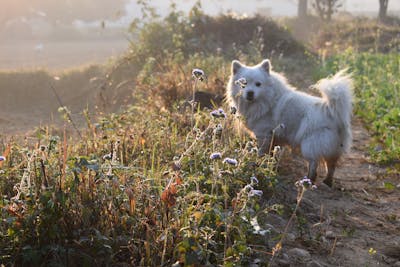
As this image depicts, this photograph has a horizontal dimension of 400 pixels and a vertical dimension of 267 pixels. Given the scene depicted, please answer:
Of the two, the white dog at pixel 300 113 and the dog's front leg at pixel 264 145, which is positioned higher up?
the white dog at pixel 300 113

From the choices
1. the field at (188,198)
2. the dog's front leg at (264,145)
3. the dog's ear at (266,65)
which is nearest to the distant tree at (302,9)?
the field at (188,198)

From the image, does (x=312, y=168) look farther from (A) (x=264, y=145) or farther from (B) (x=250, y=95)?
(B) (x=250, y=95)

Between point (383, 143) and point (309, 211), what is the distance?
2.82 meters

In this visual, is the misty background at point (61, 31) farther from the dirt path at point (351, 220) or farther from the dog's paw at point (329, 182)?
the dog's paw at point (329, 182)

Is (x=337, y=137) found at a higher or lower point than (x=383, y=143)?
higher

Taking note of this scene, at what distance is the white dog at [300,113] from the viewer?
15.3ft

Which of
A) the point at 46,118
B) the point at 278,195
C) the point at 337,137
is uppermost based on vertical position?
the point at 337,137

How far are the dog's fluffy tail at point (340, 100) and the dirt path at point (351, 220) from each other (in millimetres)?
606

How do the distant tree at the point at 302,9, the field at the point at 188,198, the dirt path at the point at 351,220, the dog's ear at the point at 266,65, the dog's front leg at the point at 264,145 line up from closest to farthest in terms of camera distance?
the field at the point at 188,198
the dirt path at the point at 351,220
the dog's front leg at the point at 264,145
the dog's ear at the point at 266,65
the distant tree at the point at 302,9

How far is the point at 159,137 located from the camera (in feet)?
14.6

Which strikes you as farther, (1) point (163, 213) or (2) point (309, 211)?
(2) point (309, 211)

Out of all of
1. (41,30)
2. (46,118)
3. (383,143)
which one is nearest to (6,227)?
(383,143)

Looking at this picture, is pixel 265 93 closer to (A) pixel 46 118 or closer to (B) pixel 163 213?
(B) pixel 163 213

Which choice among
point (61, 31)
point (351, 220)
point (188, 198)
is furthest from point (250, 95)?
point (61, 31)
